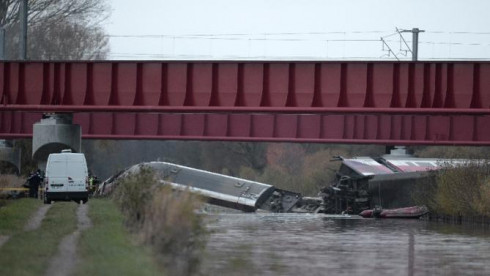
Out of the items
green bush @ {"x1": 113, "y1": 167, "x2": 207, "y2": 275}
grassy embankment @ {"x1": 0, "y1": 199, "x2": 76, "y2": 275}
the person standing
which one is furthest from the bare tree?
green bush @ {"x1": 113, "y1": 167, "x2": 207, "y2": 275}

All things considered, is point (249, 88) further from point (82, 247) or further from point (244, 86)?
point (82, 247)

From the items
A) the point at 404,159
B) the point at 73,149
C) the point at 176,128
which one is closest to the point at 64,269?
the point at 73,149

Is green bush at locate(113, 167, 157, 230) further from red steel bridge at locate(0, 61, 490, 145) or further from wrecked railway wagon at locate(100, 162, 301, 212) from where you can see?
wrecked railway wagon at locate(100, 162, 301, 212)

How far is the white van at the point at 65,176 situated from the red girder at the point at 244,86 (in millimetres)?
2536

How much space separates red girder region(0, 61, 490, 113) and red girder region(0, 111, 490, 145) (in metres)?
9.33

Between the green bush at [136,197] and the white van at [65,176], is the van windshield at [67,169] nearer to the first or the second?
the white van at [65,176]

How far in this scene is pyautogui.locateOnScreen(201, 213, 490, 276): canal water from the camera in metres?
26.7

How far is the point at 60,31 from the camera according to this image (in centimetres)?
9719

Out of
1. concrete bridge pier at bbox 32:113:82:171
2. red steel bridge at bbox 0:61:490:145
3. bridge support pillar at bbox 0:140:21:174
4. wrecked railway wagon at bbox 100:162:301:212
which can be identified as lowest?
wrecked railway wagon at bbox 100:162:301:212

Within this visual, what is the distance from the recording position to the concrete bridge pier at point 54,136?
178 feet

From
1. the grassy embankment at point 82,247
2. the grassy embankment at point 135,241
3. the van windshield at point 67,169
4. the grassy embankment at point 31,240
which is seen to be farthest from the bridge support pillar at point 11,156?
the grassy embankment at point 135,241

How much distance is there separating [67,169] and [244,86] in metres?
8.03

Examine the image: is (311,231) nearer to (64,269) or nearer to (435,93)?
(435,93)

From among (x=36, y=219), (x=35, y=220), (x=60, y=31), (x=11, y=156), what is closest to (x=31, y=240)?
(x=35, y=220)
